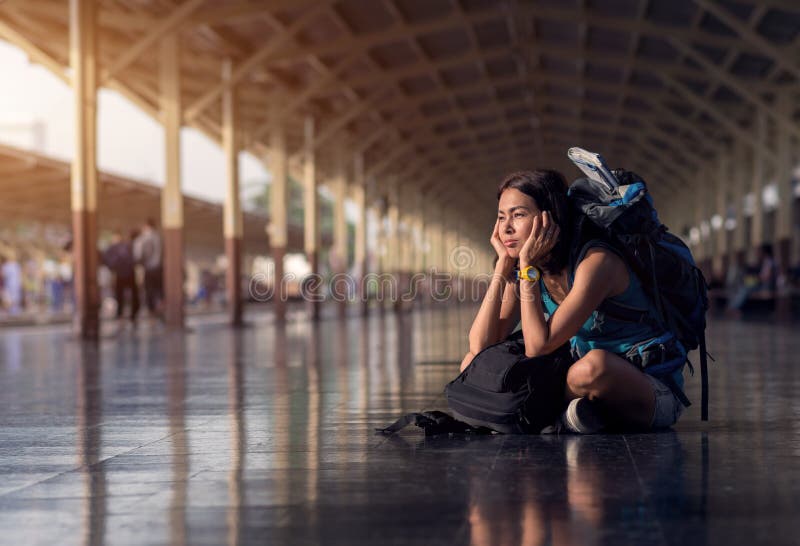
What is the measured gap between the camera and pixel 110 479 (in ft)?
12.9

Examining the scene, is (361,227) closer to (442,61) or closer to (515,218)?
(442,61)

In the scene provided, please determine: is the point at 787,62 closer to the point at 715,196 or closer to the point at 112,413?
the point at 112,413

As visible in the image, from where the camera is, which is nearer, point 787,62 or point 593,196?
point 593,196

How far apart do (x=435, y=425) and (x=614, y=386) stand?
0.74 metres

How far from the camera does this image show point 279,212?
25.0 meters

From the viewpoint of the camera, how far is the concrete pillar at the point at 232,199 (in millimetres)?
21391

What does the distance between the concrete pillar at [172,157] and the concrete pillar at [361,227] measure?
12.0m

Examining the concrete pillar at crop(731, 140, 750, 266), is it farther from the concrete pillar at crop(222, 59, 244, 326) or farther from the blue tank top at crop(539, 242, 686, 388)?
the blue tank top at crop(539, 242, 686, 388)

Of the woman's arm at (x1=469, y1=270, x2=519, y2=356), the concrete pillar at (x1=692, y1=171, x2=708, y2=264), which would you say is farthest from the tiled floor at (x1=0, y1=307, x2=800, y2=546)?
the concrete pillar at (x1=692, y1=171, x2=708, y2=264)

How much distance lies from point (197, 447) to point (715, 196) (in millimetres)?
37665

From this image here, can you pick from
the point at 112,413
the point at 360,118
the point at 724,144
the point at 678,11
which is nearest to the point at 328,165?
the point at 360,118

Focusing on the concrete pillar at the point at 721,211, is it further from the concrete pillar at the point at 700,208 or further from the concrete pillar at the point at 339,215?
the concrete pillar at the point at 339,215

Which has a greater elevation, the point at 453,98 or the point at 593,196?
the point at 453,98

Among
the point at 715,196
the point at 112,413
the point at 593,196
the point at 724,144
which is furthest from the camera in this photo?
the point at 715,196
